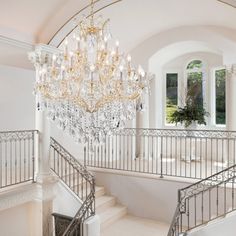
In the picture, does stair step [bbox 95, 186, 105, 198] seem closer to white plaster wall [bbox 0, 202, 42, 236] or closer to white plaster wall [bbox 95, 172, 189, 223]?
white plaster wall [bbox 95, 172, 189, 223]

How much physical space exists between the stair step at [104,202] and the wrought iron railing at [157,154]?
2.81 feet

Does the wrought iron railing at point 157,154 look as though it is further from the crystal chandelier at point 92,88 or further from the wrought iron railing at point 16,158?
the crystal chandelier at point 92,88

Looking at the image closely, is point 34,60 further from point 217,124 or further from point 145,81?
point 217,124

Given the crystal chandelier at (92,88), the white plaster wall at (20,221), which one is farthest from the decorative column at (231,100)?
the white plaster wall at (20,221)

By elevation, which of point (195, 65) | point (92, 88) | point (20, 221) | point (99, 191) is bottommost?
point (20, 221)

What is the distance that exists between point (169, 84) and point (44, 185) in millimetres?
6805

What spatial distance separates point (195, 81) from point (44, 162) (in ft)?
22.3

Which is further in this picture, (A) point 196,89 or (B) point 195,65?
(B) point 195,65

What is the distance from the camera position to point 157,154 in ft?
31.9

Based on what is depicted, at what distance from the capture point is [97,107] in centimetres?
427

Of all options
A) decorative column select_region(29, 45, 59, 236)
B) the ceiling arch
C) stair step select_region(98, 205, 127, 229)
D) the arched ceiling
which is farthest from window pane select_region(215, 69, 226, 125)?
decorative column select_region(29, 45, 59, 236)

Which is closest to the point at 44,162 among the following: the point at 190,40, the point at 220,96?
the point at 190,40

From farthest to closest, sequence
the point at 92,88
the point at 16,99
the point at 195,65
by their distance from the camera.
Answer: the point at 195,65 → the point at 16,99 → the point at 92,88

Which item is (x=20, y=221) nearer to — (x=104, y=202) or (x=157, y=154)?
(x=104, y=202)
